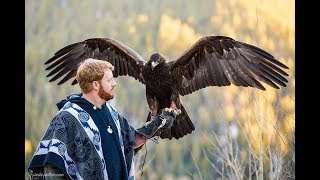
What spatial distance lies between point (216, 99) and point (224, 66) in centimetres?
24

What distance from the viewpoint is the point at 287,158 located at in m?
3.67

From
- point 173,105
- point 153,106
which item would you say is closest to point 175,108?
point 173,105

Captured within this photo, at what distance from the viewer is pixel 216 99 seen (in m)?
3.76

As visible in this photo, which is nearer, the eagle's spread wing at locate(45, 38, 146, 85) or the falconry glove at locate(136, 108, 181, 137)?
the falconry glove at locate(136, 108, 181, 137)

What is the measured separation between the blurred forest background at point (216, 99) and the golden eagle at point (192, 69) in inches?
2.6

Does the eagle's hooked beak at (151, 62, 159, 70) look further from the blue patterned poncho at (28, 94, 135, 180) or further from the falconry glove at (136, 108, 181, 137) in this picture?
the blue patterned poncho at (28, 94, 135, 180)

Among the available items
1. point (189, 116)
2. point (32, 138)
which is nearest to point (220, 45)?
point (189, 116)

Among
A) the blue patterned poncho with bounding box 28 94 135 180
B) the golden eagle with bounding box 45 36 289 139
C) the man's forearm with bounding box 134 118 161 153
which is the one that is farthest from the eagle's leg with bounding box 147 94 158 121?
the blue patterned poncho with bounding box 28 94 135 180

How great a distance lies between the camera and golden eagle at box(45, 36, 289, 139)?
3.60 m

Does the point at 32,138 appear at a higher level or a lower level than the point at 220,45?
lower

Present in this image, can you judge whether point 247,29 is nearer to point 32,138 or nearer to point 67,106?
point 67,106

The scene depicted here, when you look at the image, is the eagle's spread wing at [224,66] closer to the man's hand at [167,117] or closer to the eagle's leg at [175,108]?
the eagle's leg at [175,108]

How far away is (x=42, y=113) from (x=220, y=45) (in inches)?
54.2

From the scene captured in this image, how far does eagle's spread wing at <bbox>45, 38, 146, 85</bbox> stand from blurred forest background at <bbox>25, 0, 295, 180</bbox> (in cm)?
6
